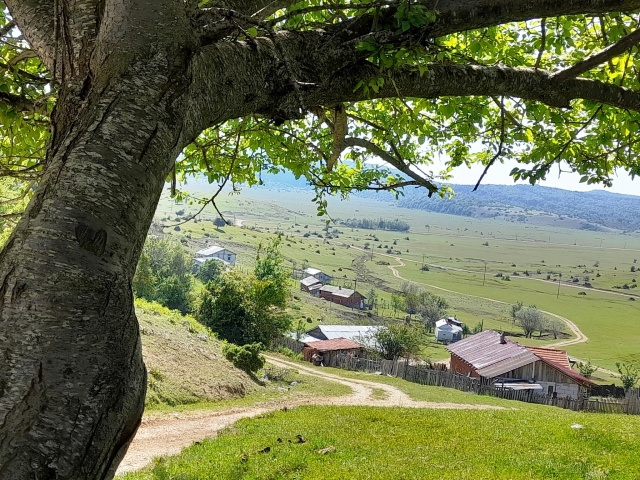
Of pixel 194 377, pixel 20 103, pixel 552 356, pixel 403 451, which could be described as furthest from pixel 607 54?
pixel 552 356

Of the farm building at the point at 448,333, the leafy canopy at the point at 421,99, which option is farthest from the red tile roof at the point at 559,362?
the farm building at the point at 448,333

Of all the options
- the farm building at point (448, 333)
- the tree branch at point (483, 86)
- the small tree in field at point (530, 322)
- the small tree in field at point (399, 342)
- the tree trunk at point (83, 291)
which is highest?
the tree branch at point (483, 86)

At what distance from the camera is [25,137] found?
13.7 feet

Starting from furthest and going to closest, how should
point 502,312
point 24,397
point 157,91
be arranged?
point 502,312 < point 157,91 < point 24,397

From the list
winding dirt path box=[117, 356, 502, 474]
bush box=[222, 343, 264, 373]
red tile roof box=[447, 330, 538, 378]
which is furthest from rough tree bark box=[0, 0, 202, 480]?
red tile roof box=[447, 330, 538, 378]

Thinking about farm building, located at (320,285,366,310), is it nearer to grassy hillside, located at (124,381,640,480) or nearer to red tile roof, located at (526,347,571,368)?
red tile roof, located at (526,347,571,368)

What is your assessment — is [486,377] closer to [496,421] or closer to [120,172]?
[496,421]

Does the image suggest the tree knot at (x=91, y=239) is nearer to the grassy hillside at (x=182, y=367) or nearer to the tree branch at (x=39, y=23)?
the tree branch at (x=39, y=23)

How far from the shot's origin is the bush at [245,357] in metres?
25.3

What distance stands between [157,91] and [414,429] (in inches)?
433

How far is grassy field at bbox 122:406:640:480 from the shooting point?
7070mm

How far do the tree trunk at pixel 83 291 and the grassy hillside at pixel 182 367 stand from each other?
16.6 metres

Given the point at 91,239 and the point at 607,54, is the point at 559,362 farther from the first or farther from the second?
the point at 91,239

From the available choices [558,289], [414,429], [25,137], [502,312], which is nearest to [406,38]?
[25,137]
